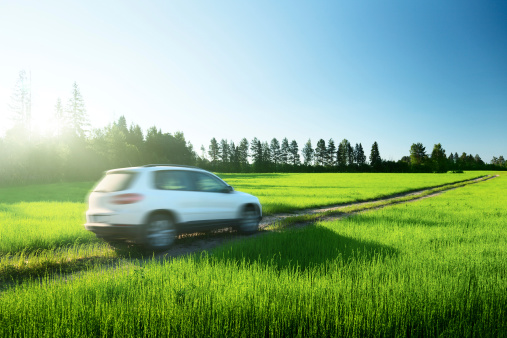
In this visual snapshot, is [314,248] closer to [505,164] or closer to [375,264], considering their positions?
[375,264]

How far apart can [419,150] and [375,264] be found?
14842 cm

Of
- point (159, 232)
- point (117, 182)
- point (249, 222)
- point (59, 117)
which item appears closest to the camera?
point (159, 232)

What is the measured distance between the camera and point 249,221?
35.2 ft

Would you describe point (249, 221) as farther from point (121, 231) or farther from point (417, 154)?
point (417, 154)

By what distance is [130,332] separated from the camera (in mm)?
3107

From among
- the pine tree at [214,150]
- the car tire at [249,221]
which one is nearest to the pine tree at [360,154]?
the pine tree at [214,150]

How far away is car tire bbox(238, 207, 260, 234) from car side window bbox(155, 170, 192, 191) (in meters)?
2.39

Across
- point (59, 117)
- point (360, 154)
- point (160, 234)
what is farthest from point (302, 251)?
point (360, 154)

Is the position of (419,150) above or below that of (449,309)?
above

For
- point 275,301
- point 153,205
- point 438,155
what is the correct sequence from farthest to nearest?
point 438,155, point 153,205, point 275,301

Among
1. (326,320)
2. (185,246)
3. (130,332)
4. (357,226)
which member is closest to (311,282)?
(326,320)

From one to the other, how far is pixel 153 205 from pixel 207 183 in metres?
2.11

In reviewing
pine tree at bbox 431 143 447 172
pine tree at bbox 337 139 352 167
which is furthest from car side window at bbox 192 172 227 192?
pine tree at bbox 337 139 352 167

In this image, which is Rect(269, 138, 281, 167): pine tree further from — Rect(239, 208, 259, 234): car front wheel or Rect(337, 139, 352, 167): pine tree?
Rect(239, 208, 259, 234): car front wheel
